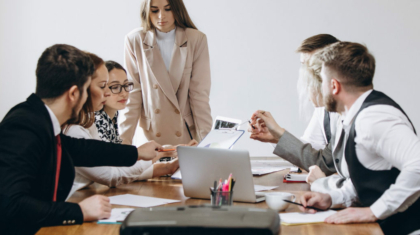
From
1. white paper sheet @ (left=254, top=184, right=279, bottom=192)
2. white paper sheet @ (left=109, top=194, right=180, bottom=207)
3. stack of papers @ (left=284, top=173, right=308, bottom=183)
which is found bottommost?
stack of papers @ (left=284, top=173, right=308, bottom=183)

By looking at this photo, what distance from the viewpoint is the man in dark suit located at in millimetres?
1276

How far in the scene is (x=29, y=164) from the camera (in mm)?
1314

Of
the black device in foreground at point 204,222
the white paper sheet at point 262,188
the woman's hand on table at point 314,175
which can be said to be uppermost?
the black device in foreground at point 204,222

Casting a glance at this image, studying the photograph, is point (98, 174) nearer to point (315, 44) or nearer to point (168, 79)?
point (168, 79)

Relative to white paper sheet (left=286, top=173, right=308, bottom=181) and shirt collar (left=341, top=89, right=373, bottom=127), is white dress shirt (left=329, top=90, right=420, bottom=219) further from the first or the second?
white paper sheet (left=286, top=173, right=308, bottom=181)

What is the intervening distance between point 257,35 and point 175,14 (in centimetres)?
143

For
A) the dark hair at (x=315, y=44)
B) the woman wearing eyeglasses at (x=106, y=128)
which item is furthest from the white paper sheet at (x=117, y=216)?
the dark hair at (x=315, y=44)

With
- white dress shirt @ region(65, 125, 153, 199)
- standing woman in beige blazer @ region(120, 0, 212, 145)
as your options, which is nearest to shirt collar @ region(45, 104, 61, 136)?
white dress shirt @ region(65, 125, 153, 199)

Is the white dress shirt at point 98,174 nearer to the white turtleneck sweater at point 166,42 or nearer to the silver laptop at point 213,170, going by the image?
the silver laptop at point 213,170

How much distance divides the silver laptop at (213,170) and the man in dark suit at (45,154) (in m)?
0.34

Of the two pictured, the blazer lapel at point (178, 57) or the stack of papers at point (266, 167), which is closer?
the stack of papers at point (266, 167)

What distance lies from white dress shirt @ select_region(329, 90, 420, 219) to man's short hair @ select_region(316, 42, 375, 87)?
2.7 inches

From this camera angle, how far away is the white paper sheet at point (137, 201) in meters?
1.56

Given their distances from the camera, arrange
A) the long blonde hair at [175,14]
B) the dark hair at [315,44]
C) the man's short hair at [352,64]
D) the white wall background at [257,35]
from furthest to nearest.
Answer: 1. the white wall background at [257,35]
2. the long blonde hair at [175,14]
3. the dark hair at [315,44]
4. the man's short hair at [352,64]
